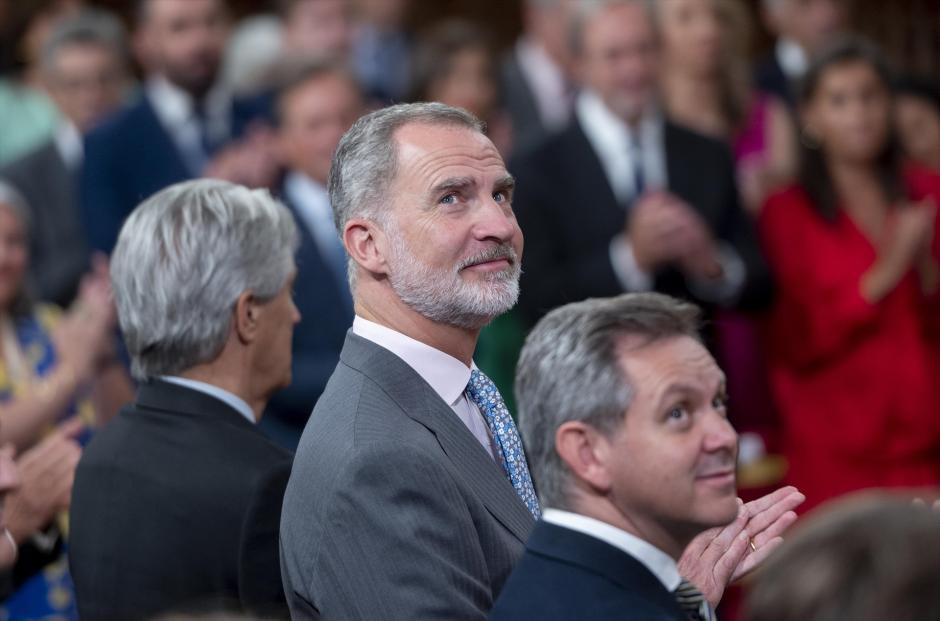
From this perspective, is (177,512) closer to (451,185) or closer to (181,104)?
(451,185)

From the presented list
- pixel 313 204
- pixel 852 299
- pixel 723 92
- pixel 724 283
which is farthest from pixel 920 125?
pixel 313 204

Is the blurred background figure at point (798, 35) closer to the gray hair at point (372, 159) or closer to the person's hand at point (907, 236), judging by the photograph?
the person's hand at point (907, 236)

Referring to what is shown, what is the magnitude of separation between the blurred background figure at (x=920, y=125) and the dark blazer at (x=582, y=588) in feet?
15.8

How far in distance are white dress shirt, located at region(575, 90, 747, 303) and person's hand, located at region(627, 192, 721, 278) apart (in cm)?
6

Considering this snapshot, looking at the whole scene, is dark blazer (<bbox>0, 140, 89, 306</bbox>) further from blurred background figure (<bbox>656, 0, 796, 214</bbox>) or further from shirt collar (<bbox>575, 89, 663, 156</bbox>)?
blurred background figure (<bbox>656, 0, 796, 214</bbox>)

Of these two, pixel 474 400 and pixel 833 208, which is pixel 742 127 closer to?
pixel 833 208

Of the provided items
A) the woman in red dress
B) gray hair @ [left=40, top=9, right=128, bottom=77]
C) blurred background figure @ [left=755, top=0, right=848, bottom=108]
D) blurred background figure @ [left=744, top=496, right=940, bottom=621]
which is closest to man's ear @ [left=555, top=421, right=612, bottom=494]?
blurred background figure @ [left=744, top=496, right=940, bottom=621]

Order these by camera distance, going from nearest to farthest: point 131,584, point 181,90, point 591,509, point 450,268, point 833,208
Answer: point 591,509, point 450,268, point 131,584, point 833,208, point 181,90

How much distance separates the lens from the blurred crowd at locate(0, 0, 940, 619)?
4.70 meters

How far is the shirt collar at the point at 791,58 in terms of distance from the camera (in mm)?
6621

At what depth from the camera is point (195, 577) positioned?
2.79 metres

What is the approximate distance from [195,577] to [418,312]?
2.11 feet

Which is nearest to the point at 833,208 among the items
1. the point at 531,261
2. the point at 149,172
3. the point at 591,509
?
the point at 531,261

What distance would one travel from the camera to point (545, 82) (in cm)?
694
